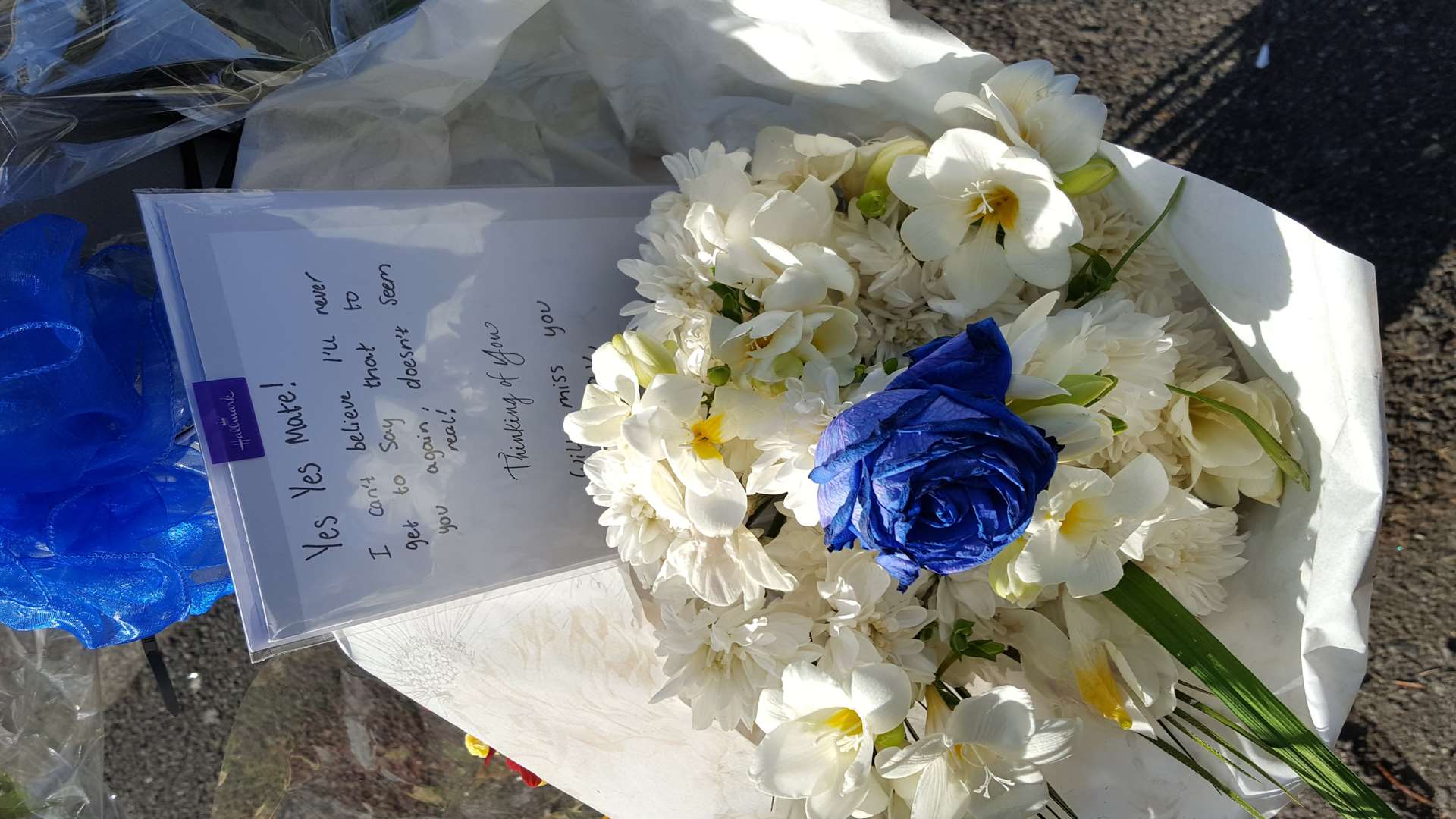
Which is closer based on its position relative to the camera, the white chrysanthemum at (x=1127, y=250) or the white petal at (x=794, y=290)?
the white petal at (x=794, y=290)

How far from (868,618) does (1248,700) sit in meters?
0.24

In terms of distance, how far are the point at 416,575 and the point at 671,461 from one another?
0.75ft

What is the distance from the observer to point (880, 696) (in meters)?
0.51

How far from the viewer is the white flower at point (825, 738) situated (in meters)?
0.52

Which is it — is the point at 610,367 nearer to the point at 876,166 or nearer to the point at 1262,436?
the point at 876,166

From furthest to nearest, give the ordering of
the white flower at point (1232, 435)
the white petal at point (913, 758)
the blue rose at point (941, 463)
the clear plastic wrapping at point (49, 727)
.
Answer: the clear plastic wrapping at point (49, 727) < the white flower at point (1232, 435) < the white petal at point (913, 758) < the blue rose at point (941, 463)

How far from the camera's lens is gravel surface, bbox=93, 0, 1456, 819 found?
1.07 m

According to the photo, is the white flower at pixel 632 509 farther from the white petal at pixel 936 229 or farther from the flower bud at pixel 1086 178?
the flower bud at pixel 1086 178

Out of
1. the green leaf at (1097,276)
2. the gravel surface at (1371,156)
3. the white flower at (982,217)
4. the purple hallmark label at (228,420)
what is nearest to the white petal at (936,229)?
the white flower at (982,217)

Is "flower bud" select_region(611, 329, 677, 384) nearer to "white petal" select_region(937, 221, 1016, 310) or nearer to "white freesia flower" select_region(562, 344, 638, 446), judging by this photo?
"white freesia flower" select_region(562, 344, 638, 446)

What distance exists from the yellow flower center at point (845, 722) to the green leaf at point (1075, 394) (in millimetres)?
216

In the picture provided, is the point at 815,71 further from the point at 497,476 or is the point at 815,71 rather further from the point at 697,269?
the point at 497,476

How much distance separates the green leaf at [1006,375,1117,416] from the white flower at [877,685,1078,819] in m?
0.18

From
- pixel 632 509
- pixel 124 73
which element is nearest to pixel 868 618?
pixel 632 509
